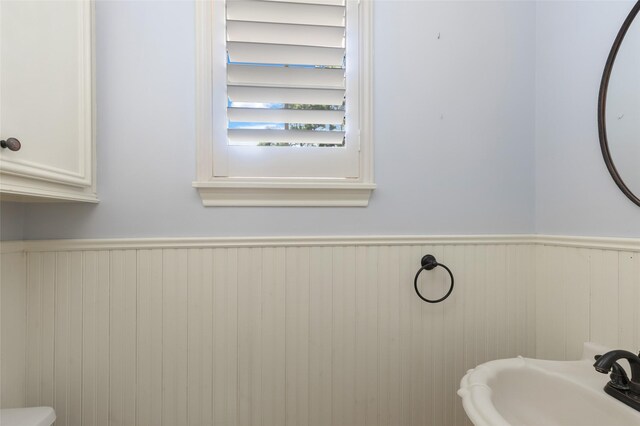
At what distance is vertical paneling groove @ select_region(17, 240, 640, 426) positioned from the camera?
1090 millimetres

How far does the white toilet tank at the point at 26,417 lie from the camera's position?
2.88 ft

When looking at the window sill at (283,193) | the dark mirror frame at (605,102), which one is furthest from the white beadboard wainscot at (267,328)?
the dark mirror frame at (605,102)

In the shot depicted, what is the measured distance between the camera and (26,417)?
904 mm

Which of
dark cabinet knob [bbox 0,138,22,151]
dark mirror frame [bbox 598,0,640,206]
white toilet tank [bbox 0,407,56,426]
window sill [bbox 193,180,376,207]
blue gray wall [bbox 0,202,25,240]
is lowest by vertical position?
white toilet tank [bbox 0,407,56,426]

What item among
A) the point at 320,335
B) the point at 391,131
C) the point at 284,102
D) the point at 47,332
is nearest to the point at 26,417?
the point at 47,332

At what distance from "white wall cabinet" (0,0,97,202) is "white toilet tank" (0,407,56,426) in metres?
0.60

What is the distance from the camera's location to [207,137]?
3.76 ft

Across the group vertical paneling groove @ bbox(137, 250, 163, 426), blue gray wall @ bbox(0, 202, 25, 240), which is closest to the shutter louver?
vertical paneling groove @ bbox(137, 250, 163, 426)

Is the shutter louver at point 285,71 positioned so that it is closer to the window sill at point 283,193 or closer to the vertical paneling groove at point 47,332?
the window sill at point 283,193

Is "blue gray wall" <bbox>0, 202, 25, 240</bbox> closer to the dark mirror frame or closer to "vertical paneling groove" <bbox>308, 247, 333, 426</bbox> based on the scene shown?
"vertical paneling groove" <bbox>308, 247, 333, 426</bbox>

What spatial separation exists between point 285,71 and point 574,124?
41.1 inches

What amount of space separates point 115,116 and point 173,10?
1.37 feet

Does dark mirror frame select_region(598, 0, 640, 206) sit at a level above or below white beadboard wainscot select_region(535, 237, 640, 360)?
above

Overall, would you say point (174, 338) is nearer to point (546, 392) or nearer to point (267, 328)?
point (267, 328)
